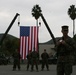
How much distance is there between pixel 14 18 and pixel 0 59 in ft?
20.0

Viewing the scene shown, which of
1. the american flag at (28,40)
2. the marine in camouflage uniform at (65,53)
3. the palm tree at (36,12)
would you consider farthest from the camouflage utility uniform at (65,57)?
the palm tree at (36,12)

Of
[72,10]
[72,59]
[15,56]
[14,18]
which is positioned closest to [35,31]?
[15,56]

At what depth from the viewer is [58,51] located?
916 centimetres

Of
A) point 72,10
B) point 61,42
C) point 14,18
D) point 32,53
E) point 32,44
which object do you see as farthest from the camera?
point 72,10

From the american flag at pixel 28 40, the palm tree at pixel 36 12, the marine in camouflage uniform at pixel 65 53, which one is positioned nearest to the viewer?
the marine in camouflage uniform at pixel 65 53

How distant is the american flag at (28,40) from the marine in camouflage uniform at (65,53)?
27.3 metres

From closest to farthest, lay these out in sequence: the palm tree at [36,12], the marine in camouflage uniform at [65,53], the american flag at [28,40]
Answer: the marine in camouflage uniform at [65,53] < the american flag at [28,40] < the palm tree at [36,12]

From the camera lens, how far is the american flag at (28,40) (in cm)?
3716

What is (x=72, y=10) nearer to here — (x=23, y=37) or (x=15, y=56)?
(x=23, y=37)

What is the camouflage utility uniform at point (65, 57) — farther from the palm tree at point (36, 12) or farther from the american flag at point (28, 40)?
the palm tree at point (36, 12)

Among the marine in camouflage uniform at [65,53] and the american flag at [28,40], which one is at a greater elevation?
the american flag at [28,40]

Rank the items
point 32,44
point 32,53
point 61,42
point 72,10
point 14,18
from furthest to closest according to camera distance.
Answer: point 72,10 < point 14,18 < point 32,44 < point 32,53 < point 61,42

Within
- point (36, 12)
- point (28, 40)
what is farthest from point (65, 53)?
point (36, 12)

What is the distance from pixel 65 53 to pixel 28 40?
28.6 m
